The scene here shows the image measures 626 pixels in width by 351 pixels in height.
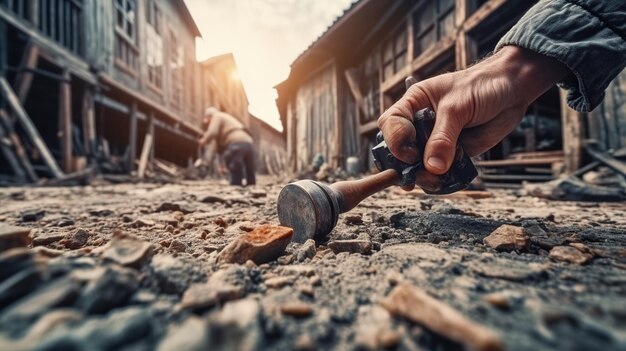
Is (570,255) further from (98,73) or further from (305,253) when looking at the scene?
(98,73)

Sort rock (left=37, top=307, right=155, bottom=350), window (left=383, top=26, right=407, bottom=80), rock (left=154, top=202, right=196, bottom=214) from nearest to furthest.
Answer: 1. rock (left=37, top=307, right=155, bottom=350)
2. rock (left=154, top=202, right=196, bottom=214)
3. window (left=383, top=26, right=407, bottom=80)

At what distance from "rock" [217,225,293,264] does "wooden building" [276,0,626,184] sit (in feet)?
7.61

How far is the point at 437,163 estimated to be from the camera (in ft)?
4.06

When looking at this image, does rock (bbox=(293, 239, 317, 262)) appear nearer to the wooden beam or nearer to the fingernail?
the fingernail

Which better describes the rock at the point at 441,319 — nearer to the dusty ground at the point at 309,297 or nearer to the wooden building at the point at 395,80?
the dusty ground at the point at 309,297

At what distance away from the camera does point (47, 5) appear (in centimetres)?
520

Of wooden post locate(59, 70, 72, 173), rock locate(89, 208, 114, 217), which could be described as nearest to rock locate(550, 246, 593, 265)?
rock locate(89, 208, 114, 217)

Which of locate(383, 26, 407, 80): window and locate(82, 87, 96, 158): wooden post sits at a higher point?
locate(383, 26, 407, 80): window

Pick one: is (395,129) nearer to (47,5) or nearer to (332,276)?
(332,276)

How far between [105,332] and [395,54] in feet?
20.2

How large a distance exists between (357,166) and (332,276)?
5.85 m

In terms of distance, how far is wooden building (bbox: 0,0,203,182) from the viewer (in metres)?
4.61

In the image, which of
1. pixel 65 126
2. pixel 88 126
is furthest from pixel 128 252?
pixel 88 126

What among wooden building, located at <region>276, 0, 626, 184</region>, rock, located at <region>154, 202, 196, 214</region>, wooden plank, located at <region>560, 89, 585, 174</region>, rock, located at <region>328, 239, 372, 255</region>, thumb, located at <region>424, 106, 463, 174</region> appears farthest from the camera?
wooden building, located at <region>276, 0, 626, 184</region>
